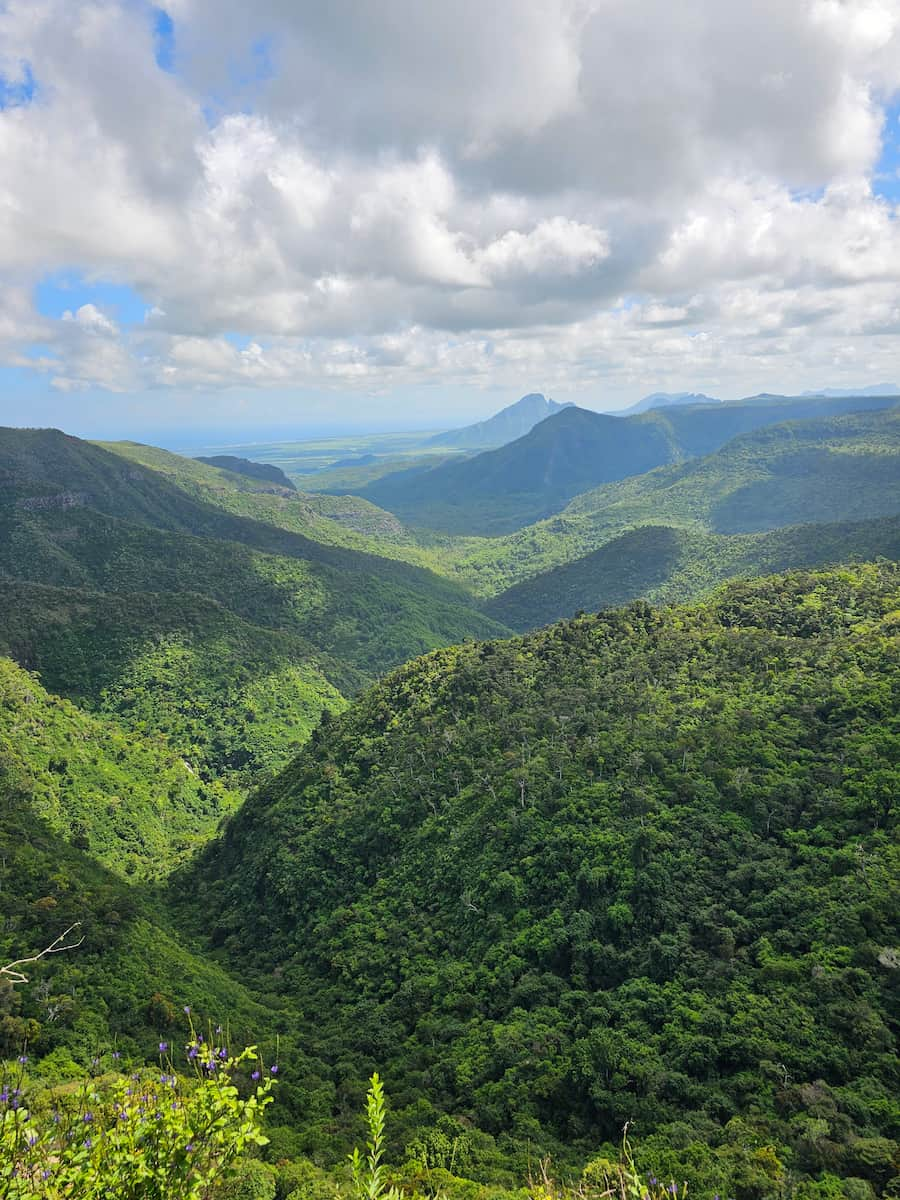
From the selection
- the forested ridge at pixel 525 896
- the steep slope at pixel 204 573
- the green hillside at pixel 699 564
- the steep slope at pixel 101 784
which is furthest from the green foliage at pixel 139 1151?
the green hillside at pixel 699 564

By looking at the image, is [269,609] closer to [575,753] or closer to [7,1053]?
[575,753]

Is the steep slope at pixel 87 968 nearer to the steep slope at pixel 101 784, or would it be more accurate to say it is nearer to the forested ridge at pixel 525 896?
the forested ridge at pixel 525 896

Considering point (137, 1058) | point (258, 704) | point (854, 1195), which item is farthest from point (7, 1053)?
point (258, 704)

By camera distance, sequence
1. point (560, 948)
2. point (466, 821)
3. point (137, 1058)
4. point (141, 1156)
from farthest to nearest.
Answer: point (466, 821), point (560, 948), point (137, 1058), point (141, 1156)

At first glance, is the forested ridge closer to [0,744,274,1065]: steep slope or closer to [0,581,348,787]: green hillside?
[0,744,274,1065]: steep slope

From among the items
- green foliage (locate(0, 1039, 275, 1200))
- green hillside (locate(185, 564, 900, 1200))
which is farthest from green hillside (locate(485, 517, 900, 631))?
green foliage (locate(0, 1039, 275, 1200))

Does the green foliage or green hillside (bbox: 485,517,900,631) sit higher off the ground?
the green foliage

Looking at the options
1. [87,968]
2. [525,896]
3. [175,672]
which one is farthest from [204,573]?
[525,896]
